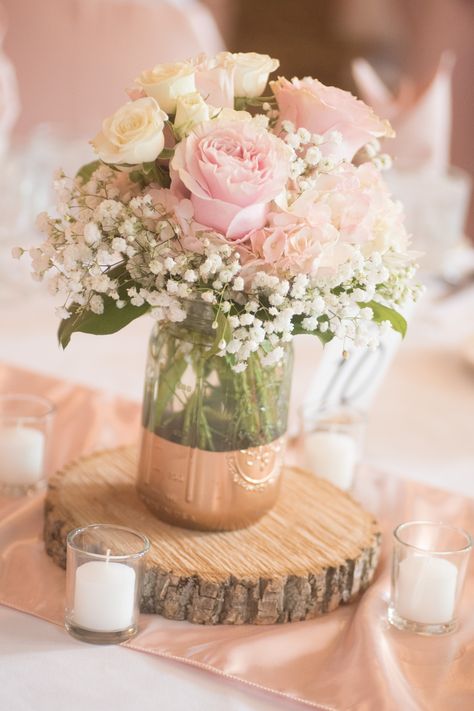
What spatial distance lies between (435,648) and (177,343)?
0.40 m

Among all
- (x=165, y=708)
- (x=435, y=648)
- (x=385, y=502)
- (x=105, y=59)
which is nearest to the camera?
(x=165, y=708)

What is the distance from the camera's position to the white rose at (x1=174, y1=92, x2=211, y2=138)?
0.89m

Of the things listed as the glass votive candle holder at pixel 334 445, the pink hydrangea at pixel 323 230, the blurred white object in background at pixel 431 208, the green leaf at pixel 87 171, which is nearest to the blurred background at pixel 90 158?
the blurred white object in background at pixel 431 208

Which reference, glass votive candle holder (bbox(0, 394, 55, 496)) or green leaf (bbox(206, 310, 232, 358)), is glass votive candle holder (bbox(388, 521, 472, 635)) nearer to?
green leaf (bbox(206, 310, 232, 358))

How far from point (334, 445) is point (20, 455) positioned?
1.31 feet

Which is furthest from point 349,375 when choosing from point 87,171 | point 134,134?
point 134,134

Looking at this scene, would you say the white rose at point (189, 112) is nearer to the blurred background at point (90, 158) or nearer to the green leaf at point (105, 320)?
the green leaf at point (105, 320)

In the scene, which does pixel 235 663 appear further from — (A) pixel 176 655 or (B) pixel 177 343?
(B) pixel 177 343

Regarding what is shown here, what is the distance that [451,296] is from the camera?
2.16m

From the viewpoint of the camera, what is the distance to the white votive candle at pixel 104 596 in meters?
0.88

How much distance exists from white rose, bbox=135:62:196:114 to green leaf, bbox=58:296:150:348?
195 mm

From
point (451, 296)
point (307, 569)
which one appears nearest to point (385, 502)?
point (307, 569)

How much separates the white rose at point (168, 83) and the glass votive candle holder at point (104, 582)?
403mm

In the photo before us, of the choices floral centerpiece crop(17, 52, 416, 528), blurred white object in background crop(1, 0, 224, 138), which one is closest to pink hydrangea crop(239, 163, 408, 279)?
floral centerpiece crop(17, 52, 416, 528)
